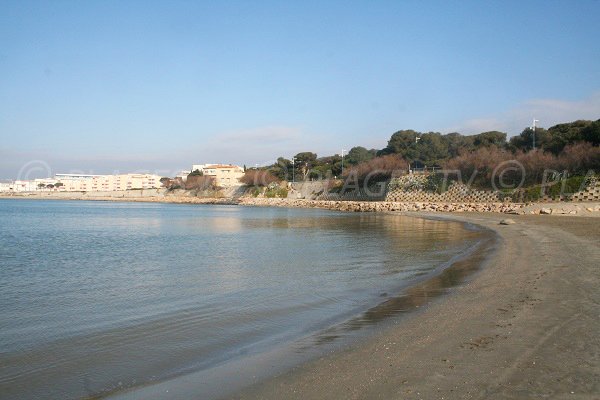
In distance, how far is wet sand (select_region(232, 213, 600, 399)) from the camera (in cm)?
443

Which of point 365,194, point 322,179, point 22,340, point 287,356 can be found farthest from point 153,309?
point 322,179

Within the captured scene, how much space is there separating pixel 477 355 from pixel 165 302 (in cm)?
593

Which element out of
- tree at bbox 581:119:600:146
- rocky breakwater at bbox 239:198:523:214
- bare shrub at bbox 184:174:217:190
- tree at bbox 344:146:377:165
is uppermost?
tree at bbox 344:146:377:165

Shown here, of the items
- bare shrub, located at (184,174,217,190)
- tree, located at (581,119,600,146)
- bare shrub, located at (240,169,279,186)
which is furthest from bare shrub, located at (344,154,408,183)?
bare shrub, located at (184,174,217,190)

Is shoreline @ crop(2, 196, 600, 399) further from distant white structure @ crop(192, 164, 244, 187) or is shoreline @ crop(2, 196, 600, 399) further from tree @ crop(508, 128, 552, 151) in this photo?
distant white structure @ crop(192, 164, 244, 187)

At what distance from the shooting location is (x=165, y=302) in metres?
9.21

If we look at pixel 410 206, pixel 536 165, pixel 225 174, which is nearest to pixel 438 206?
pixel 410 206

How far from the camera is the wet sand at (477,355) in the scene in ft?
14.5

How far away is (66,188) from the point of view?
198 metres

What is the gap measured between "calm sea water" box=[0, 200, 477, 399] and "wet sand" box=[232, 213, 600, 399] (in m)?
1.26

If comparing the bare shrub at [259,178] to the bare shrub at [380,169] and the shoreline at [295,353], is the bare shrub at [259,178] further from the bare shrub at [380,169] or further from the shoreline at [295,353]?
the shoreline at [295,353]

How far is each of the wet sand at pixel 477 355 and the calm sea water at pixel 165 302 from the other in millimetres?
1257

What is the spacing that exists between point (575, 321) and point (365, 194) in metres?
65.4

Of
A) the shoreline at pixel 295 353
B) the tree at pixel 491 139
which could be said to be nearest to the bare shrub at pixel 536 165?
the tree at pixel 491 139
